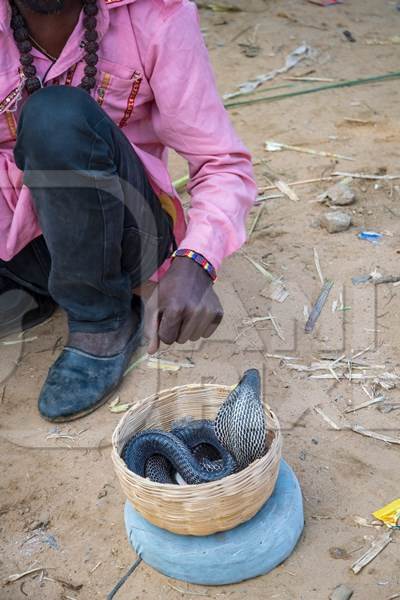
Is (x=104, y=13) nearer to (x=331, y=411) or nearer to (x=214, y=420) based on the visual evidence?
(x=214, y=420)

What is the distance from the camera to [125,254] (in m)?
2.68

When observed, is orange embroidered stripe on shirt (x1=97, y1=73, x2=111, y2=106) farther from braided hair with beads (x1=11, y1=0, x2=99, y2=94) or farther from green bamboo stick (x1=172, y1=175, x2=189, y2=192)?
green bamboo stick (x1=172, y1=175, x2=189, y2=192)

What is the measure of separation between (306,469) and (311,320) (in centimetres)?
76

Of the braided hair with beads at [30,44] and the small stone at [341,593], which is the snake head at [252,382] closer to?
the small stone at [341,593]

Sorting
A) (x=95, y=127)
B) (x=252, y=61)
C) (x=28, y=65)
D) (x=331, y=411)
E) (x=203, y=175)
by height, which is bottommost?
(x=252, y=61)

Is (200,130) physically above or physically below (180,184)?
above

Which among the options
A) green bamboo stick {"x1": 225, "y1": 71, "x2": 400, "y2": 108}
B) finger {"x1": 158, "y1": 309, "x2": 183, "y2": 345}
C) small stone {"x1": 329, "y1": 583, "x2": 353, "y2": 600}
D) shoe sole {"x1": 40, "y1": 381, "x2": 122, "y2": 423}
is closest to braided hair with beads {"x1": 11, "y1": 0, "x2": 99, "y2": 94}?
finger {"x1": 158, "y1": 309, "x2": 183, "y2": 345}

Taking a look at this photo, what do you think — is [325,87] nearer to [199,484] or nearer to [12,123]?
[12,123]

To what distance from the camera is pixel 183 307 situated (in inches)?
84.0

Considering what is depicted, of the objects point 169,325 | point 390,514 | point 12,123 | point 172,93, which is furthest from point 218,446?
point 12,123

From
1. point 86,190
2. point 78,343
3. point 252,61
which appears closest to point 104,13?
point 86,190

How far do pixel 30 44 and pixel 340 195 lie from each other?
1700 millimetres

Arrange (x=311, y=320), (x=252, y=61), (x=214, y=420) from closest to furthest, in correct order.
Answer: (x=214, y=420)
(x=311, y=320)
(x=252, y=61)

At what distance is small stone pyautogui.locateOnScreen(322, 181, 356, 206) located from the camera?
143 inches
